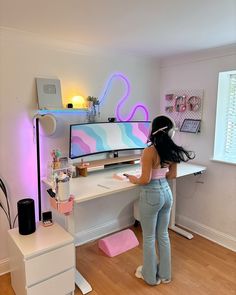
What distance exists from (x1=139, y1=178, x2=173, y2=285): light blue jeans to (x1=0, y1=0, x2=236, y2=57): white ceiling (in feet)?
4.10

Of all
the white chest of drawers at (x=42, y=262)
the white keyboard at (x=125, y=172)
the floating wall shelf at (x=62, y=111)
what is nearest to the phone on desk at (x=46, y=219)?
the white chest of drawers at (x=42, y=262)

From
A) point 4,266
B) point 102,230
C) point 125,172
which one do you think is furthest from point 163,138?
point 4,266

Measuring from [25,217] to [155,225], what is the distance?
3.49ft

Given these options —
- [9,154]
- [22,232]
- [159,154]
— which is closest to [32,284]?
[22,232]

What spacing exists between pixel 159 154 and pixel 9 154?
1362mm

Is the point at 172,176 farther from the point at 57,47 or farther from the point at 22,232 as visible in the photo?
the point at 57,47

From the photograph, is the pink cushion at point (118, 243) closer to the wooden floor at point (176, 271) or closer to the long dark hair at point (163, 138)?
the wooden floor at point (176, 271)

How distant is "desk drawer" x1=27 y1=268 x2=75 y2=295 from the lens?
6.06ft

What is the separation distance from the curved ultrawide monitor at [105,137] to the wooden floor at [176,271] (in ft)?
3.67

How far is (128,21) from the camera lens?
188 centimetres

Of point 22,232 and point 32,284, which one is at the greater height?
point 22,232

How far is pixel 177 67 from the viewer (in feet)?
10.5

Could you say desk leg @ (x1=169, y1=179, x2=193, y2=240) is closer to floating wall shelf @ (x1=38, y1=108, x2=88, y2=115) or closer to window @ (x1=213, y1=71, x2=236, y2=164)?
window @ (x1=213, y1=71, x2=236, y2=164)

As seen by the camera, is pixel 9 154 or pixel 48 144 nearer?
pixel 9 154
